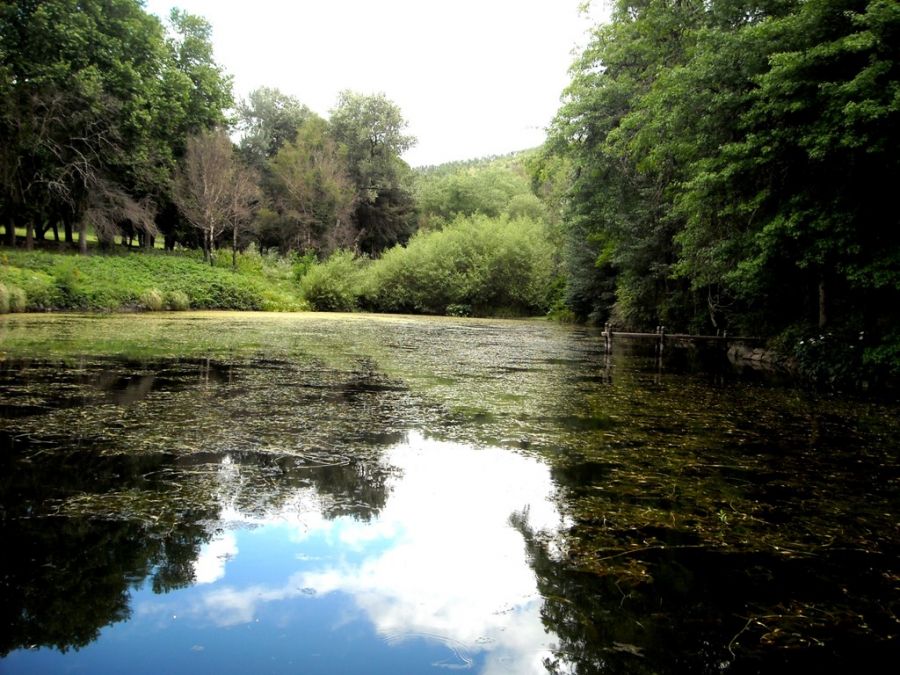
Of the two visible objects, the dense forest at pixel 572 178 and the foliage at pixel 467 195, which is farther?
the foliage at pixel 467 195

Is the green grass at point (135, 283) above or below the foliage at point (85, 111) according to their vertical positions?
below

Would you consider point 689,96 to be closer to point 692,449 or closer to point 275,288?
point 692,449

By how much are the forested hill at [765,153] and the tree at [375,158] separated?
26.1 m

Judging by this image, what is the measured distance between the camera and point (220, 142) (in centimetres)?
2823

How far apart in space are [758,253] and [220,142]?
26.4 meters

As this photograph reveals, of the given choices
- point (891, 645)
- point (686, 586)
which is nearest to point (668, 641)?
point (686, 586)

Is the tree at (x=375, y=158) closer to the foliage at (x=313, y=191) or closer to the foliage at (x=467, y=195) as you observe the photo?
the foliage at (x=313, y=191)

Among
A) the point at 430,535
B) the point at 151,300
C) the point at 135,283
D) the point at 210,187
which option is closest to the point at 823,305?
the point at 430,535

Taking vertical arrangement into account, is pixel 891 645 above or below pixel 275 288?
below

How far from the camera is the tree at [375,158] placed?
4003cm

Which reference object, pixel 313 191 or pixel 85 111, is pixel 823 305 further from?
pixel 313 191

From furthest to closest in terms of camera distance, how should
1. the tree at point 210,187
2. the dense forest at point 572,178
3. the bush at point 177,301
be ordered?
the tree at point 210,187 < the bush at point 177,301 < the dense forest at point 572,178

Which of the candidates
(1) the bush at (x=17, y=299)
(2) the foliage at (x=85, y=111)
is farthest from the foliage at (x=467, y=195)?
(1) the bush at (x=17, y=299)

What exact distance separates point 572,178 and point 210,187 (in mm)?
18364
